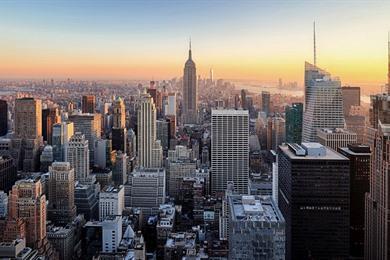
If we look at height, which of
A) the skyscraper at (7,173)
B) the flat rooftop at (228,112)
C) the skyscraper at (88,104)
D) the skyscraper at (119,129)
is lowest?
the skyscraper at (7,173)

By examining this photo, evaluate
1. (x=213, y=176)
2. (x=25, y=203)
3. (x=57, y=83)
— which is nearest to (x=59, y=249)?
(x=25, y=203)

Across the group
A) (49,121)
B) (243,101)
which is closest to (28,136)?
(49,121)

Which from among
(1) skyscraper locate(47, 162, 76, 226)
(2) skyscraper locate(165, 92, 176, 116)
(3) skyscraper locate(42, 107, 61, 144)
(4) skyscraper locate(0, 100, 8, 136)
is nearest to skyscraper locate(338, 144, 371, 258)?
(1) skyscraper locate(47, 162, 76, 226)

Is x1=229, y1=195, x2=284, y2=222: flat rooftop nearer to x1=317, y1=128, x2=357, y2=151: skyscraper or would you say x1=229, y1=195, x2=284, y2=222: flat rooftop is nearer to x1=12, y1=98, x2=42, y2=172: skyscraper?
x1=317, y1=128, x2=357, y2=151: skyscraper

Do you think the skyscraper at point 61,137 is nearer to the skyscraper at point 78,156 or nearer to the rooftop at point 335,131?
the skyscraper at point 78,156

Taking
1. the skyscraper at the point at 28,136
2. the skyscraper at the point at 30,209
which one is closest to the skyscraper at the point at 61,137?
the skyscraper at the point at 28,136

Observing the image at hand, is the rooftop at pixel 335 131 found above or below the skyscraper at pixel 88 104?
below

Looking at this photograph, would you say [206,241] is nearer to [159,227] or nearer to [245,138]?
[159,227]
